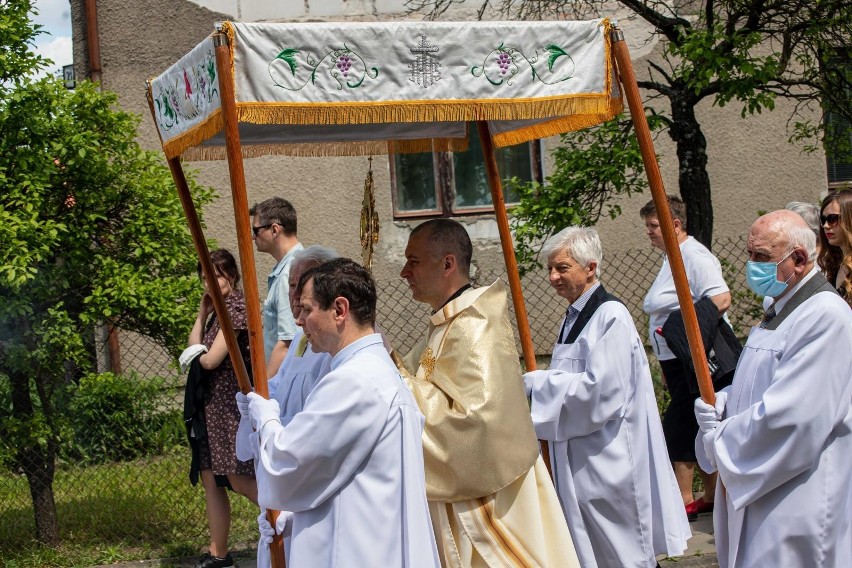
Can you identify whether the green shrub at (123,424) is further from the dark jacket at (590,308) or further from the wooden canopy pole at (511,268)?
the dark jacket at (590,308)

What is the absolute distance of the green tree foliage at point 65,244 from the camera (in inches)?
247

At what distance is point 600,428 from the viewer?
16.4 feet

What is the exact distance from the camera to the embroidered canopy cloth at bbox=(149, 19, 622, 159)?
3602mm

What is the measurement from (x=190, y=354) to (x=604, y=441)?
2230 millimetres

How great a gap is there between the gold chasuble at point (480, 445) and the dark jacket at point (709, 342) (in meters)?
2.29

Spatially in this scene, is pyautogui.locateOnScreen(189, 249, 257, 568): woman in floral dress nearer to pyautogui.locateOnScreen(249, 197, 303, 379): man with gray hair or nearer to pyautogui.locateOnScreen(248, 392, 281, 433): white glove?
pyautogui.locateOnScreen(249, 197, 303, 379): man with gray hair

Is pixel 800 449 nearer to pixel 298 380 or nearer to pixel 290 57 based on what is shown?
pixel 298 380

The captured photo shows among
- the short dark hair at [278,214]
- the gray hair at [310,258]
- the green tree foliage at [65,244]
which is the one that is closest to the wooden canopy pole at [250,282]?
the gray hair at [310,258]

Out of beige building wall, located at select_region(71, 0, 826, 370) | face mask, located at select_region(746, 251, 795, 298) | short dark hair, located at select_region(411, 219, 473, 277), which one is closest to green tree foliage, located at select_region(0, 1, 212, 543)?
short dark hair, located at select_region(411, 219, 473, 277)

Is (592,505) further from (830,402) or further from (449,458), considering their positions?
(830,402)

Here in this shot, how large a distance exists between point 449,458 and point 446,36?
4.81 ft

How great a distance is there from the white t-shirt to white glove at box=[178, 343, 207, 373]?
8.66ft

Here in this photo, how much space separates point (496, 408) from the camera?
158 inches

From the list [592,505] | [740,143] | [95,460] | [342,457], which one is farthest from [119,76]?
[342,457]
